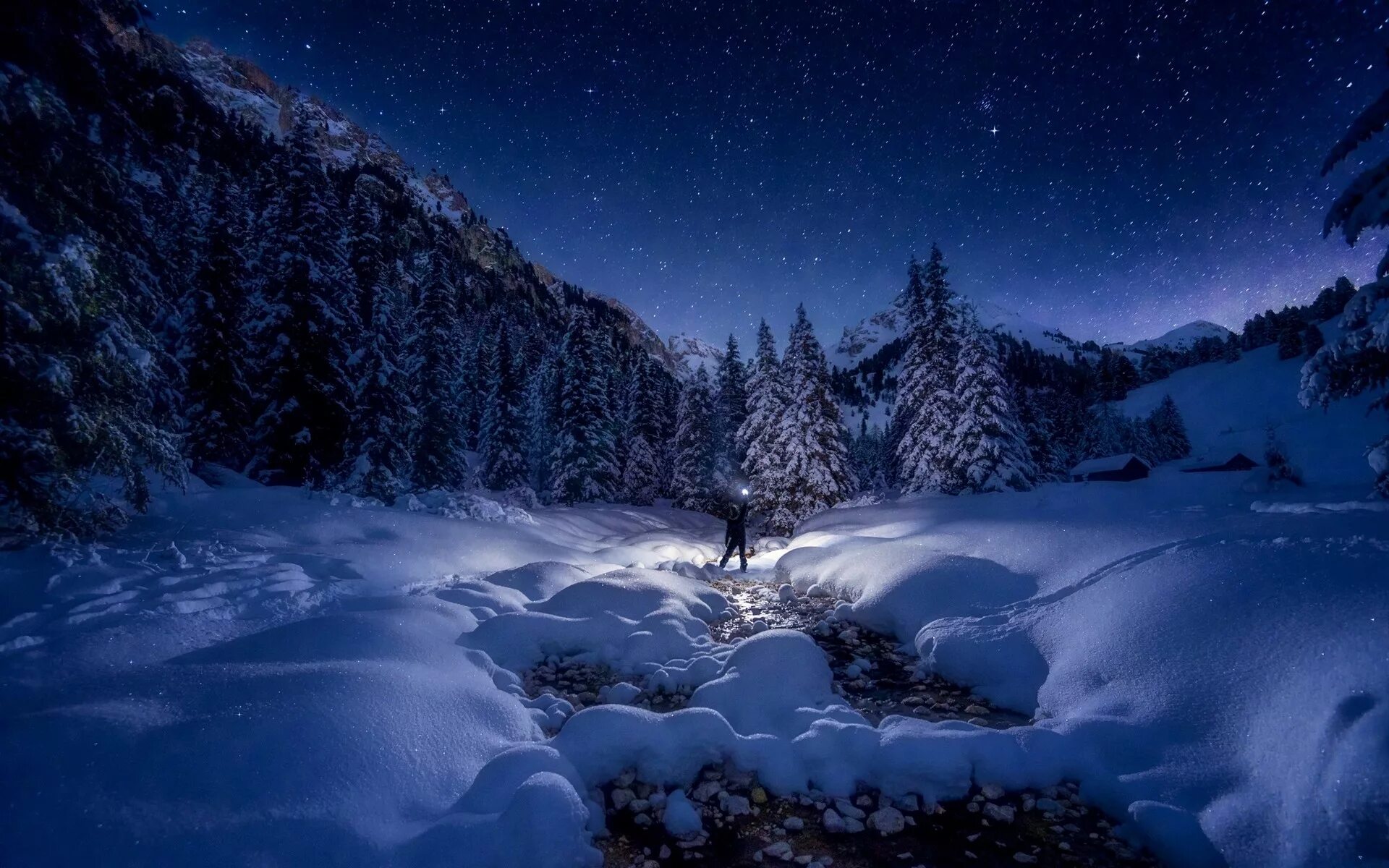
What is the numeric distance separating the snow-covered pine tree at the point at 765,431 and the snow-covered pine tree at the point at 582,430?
9.16 metres

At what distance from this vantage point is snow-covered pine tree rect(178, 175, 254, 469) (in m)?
21.5

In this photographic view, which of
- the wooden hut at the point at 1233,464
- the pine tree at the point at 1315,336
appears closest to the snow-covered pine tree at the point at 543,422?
the pine tree at the point at 1315,336

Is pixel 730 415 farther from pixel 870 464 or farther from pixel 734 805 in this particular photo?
pixel 870 464

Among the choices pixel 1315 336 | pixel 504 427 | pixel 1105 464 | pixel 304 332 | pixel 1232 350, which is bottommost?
pixel 1105 464

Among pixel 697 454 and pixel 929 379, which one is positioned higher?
pixel 929 379

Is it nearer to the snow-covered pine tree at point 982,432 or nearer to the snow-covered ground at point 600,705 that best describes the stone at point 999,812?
the snow-covered ground at point 600,705

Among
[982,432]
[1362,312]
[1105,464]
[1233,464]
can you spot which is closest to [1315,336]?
[1362,312]

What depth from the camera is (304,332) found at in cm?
1745

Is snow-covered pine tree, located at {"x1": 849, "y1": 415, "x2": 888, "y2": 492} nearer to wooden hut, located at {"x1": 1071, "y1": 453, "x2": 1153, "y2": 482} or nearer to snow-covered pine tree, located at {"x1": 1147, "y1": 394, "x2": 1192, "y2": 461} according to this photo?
wooden hut, located at {"x1": 1071, "y1": 453, "x2": 1153, "y2": 482}

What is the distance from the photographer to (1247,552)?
513cm

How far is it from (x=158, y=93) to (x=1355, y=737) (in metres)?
14.0

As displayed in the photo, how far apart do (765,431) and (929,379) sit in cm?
825

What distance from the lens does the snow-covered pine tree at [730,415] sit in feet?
128

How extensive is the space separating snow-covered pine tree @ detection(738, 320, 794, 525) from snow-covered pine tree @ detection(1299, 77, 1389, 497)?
1936cm
